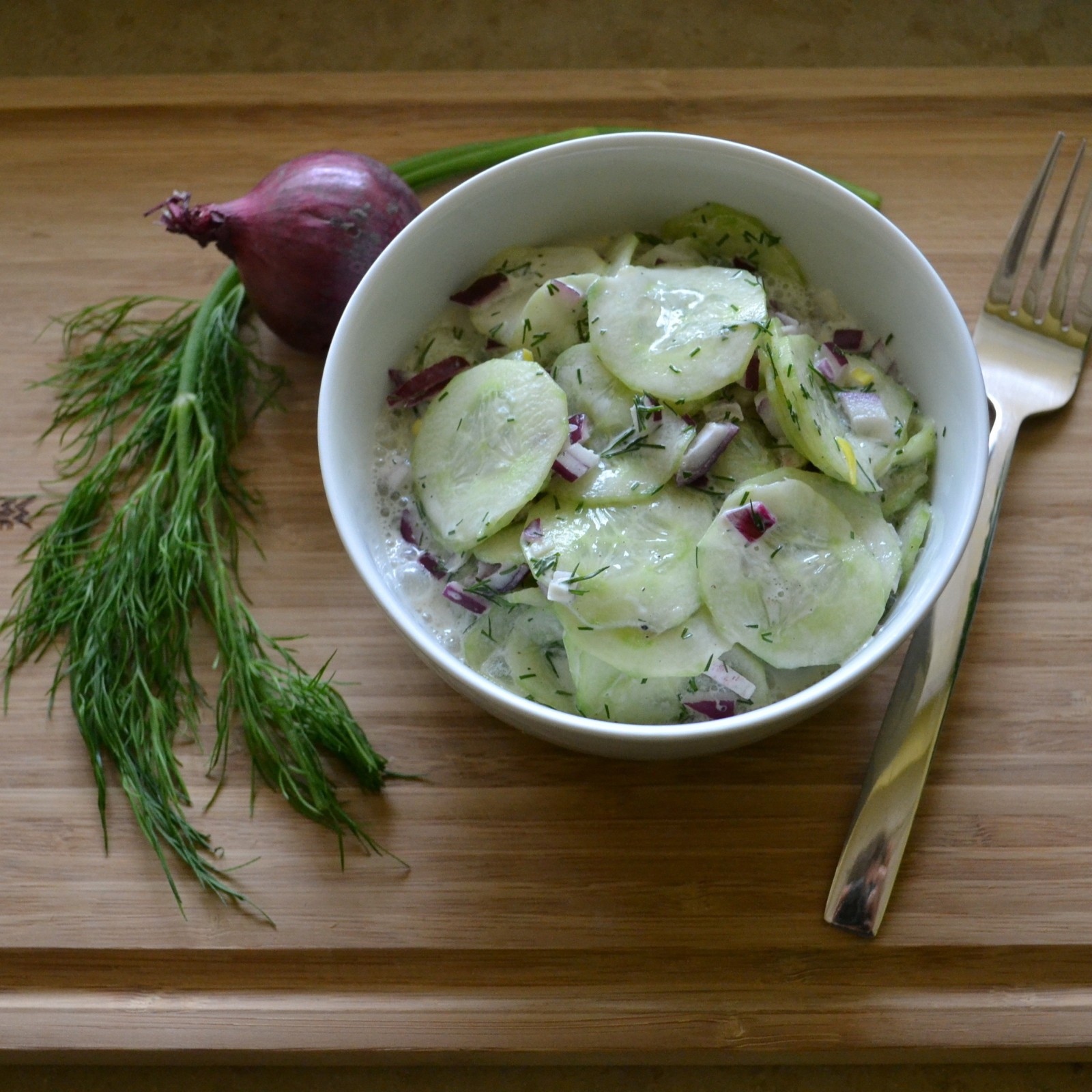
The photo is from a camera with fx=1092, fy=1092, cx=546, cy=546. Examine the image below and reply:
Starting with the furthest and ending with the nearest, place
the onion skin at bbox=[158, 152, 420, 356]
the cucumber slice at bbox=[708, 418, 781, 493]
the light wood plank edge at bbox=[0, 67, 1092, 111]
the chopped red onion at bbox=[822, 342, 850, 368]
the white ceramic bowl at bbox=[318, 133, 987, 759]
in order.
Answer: the light wood plank edge at bbox=[0, 67, 1092, 111], the onion skin at bbox=[158, 152, 420, 356], the chopped red onion at bbox=[822, 342, 850, 368], the cucumber slice at bbox=[708, 418, 781, 493], the white ceramic bowl at bbox=[318, 133, 987, 759]

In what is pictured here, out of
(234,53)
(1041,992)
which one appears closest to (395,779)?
(1041,992)

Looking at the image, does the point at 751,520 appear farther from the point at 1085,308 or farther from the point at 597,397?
the point at 1085,308

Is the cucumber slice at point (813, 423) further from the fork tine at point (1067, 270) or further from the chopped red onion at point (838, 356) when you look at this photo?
the fork tine at point (1067, 270)

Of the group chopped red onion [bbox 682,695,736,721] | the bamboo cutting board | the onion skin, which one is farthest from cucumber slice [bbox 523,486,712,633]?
the onion skin

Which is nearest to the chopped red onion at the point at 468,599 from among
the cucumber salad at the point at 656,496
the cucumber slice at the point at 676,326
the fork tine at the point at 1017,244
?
the cucumber salad at the point at 656,496

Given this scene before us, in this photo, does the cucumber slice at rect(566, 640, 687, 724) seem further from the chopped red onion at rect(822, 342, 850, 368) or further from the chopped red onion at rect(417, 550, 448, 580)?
the chopped red onion at rect(822, 342, 850, 368)

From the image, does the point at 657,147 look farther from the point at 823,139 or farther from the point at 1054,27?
the point at 1054,27
